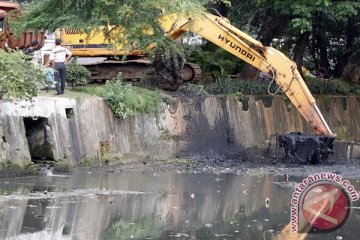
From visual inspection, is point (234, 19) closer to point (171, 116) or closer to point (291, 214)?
point (171, 116)

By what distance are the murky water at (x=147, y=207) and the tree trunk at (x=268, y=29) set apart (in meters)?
9.13

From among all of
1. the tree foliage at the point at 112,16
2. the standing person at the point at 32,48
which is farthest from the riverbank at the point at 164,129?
the standing person at the point at 32,48

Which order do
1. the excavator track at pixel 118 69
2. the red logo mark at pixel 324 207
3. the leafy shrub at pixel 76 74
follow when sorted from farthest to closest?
the excavator track at pixel 118 69, the leafy shrub at pixel 76 74, the red logo mark at pixel 324 207

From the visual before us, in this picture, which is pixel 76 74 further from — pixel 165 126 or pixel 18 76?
pixel 18 76

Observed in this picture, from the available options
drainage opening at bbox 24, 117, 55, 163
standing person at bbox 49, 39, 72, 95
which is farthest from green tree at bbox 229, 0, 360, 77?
drainage opening at bbox 24, 117, 55, 163

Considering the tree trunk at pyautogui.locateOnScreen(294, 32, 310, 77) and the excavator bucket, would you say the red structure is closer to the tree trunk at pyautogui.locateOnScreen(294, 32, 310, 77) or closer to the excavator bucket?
the excavator bucket

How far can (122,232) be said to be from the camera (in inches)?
630

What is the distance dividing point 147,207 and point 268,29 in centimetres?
1525

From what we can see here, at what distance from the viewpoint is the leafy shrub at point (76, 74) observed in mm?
27347

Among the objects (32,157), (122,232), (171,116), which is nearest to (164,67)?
(171,116)

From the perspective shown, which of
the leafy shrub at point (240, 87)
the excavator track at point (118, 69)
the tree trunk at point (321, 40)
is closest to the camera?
the leafy shrub at point (240, 87)

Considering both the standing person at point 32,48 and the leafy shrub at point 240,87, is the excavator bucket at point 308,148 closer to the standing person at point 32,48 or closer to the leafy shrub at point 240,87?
the leafy shrub at point 240,87

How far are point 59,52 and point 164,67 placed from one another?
4781 mm

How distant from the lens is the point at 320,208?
17.3 m
